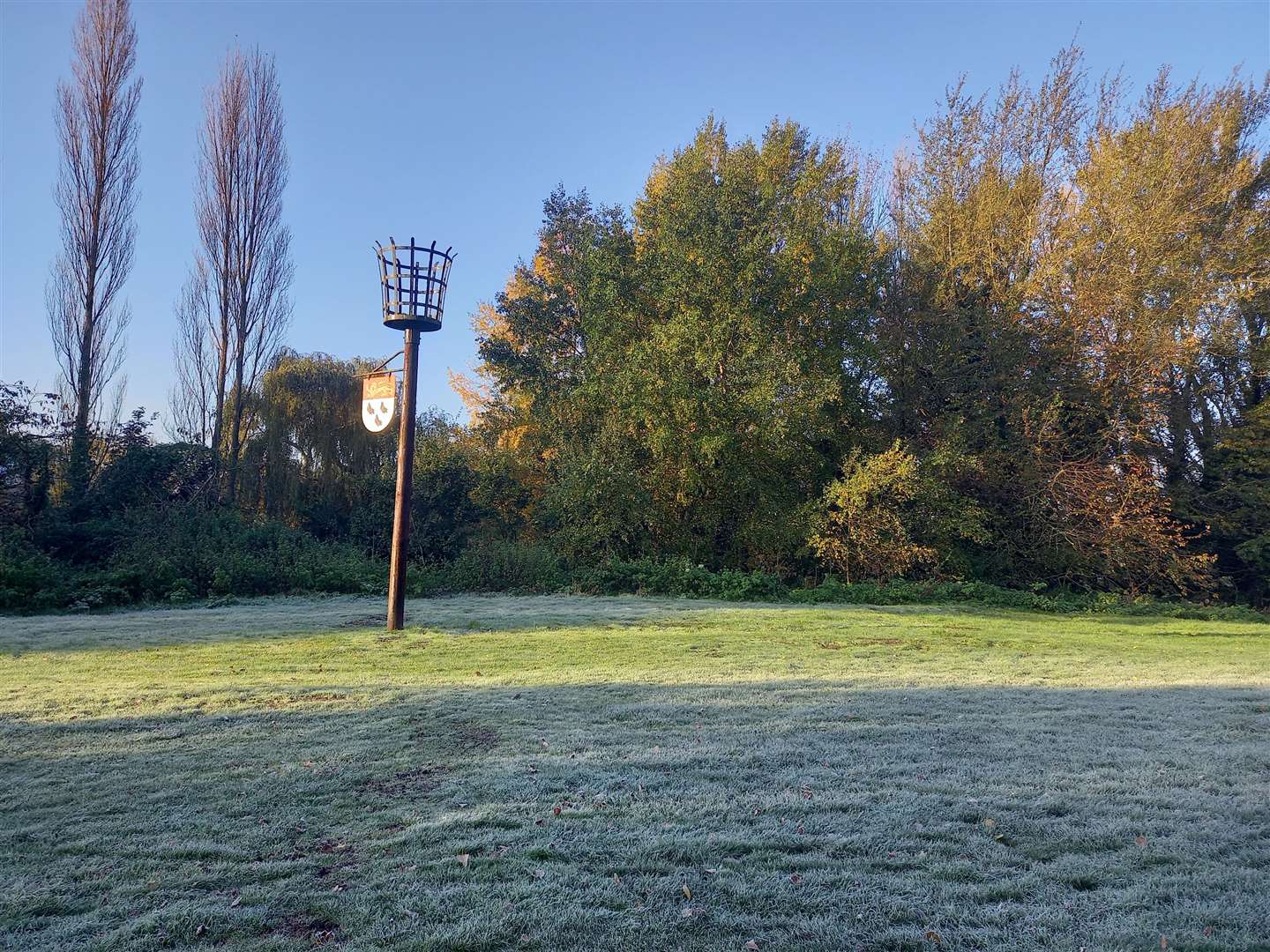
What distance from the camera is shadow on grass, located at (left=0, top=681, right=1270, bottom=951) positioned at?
2.45 metres

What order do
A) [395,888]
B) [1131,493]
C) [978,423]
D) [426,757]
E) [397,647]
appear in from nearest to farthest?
[395,888] < [426,757] < [397,647] < [1131,493] < [978,423]

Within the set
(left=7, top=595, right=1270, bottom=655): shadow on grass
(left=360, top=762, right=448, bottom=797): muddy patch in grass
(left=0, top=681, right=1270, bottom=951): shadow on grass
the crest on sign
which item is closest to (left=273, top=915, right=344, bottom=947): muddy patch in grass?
(left=0, top=681, right=1270, bottom=951): shadow on grass

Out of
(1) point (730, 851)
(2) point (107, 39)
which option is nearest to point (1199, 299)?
(1) point (730, 851)

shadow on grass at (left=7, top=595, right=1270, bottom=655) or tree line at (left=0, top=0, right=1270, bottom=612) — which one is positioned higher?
tree line at (left=0, top=0, right=1270, bottom=612)

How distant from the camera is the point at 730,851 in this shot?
2.99 metres

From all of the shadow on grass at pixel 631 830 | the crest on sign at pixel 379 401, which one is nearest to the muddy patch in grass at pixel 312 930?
the shadow on grass at pixel 631 830

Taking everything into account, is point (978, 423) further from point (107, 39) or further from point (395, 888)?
point (107, 39)

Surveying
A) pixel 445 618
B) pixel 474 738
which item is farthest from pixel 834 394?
pixel 474 738

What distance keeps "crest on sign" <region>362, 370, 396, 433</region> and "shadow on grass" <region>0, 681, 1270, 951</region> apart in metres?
4.14

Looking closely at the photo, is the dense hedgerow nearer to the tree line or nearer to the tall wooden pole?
the tree line

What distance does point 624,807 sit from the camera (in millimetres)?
3424

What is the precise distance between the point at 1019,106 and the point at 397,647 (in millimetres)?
18209

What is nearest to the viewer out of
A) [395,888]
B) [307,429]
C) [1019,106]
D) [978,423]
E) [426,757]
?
[395,888]

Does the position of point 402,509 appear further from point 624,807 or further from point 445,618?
point 624,807
